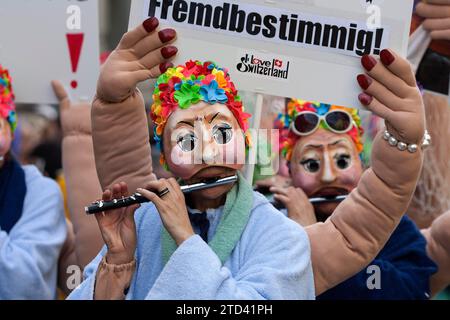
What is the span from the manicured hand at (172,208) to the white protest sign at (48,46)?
123 cm

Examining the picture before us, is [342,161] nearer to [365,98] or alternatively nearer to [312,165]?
[312,165]

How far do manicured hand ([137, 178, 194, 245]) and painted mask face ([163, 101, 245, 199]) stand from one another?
0.10 m

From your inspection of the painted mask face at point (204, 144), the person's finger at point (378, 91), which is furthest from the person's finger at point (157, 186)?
the person's finger at point (378, 91)

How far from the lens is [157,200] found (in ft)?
9.66

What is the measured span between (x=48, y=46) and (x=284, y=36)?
116 centimetres

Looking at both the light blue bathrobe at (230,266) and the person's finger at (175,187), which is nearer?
A: the light blue bathrobe at (230,266)

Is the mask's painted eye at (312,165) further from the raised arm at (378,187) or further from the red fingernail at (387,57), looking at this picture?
the red fingernail at (387,57)

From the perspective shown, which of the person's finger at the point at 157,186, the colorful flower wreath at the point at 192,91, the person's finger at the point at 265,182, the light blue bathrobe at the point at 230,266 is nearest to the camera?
the light blue bathrobe at the point at 230,266

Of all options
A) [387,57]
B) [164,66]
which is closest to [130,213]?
[164,66]

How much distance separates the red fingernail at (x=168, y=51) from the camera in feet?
10.7

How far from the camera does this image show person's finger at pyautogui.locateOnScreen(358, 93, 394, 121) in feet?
10.3

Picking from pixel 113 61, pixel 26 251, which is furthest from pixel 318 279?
pixel 26 251

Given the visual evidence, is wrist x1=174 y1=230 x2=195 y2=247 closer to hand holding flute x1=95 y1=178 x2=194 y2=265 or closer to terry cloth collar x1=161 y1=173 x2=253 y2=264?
hand holding flute x1=95 y1=178 x2=194 y2=265

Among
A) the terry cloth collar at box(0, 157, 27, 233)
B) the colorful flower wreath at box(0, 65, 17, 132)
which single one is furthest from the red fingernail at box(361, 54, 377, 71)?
the terry cloth collar at box(0, 157, 27, 233)
